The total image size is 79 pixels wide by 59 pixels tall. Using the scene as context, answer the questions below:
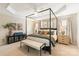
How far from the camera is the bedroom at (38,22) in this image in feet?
5.13

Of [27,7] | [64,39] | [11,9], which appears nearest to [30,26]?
[27,7]

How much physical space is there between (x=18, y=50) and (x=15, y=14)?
818 millimetres

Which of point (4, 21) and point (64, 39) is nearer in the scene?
point (4, 21)

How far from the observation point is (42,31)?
5.80 feet

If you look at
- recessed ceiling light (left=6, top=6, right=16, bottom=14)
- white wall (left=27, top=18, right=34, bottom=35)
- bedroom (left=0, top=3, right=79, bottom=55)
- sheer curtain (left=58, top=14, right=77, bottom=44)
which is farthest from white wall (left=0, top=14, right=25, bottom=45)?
sheer curtain (left=58, top=14, right=77, bottom=44)

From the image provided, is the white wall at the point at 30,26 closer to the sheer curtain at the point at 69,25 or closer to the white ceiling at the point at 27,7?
the white ceiling at the point at 27,7

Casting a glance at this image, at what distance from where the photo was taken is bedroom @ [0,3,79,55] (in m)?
1.56

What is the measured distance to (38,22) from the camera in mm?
1689

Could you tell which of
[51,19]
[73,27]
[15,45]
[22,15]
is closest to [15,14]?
[22,15]

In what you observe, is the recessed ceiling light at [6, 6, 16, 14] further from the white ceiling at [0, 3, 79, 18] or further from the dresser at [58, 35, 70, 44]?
the dresser at [58, 35, 70, 44]

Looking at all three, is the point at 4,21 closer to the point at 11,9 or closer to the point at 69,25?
the point at 11,9

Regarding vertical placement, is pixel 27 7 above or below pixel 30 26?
above

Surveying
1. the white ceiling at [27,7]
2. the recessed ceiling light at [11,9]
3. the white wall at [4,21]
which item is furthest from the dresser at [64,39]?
the recessed ceiling light at [11,9]

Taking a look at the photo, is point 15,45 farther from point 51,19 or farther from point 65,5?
point 65,5
